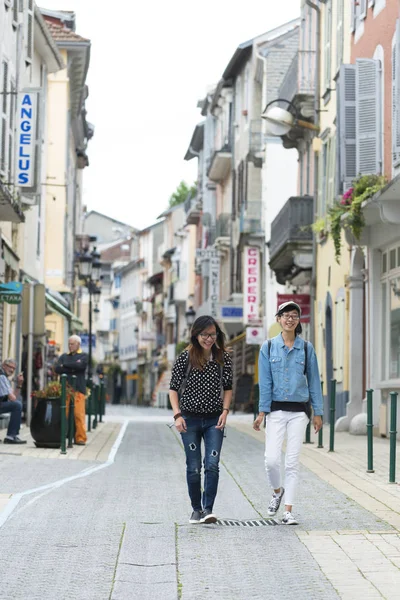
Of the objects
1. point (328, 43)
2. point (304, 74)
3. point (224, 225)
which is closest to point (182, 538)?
point (328, 43)

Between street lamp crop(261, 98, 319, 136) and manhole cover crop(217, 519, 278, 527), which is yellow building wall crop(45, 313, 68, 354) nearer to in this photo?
street lamp crop(261, 98, 319, 136)

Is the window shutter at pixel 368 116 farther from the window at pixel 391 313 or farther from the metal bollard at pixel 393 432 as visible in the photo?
the metal bollard at pixel 393 432

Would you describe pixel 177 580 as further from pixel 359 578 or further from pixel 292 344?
pixel 292 344

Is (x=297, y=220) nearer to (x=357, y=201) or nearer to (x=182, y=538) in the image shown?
(x=357, y=201)

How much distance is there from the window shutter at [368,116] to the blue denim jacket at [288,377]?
44.6 feet

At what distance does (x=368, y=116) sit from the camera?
2492cm

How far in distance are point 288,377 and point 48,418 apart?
9.12 meters

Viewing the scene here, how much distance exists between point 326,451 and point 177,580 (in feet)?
40.8

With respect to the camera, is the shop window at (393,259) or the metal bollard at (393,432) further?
the shop window at (393,259)

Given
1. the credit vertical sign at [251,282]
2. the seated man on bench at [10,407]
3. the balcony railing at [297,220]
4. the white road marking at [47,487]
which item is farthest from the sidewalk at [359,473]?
the credit vertical sign at [251,282]

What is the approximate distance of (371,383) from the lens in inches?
1019

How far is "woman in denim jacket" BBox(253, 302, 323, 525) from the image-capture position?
36.1ft

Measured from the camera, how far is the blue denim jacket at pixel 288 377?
36.2ft

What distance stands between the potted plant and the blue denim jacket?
894 centimetres
